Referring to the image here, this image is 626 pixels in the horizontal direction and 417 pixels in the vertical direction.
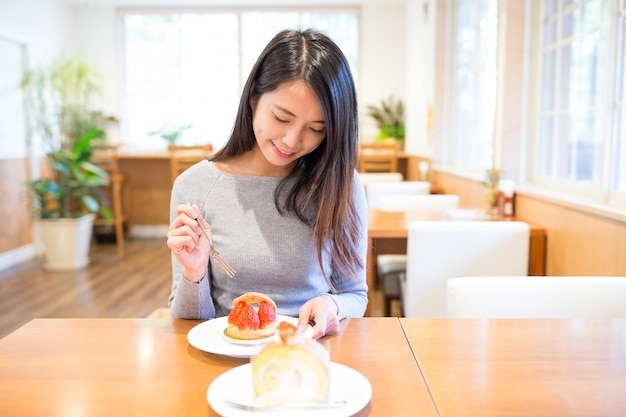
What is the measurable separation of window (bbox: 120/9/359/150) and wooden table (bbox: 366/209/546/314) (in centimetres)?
448

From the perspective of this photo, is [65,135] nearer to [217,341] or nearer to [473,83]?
[473,83]

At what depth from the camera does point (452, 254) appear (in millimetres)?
2117

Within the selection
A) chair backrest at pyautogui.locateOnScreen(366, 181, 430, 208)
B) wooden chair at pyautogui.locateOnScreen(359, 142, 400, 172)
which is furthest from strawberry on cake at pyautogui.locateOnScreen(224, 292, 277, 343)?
wooden chair at pyautogui.locateOnScreen(359, 142, 400, 172)

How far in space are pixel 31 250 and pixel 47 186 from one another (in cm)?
114

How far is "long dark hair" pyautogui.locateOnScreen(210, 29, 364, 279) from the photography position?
3.76 ft

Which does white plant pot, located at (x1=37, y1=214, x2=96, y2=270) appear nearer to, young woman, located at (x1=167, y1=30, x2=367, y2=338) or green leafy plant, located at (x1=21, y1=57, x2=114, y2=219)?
green leafy plant, located at (x1=21, y1=57, x2=114, y2=219)

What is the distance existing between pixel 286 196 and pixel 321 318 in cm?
40

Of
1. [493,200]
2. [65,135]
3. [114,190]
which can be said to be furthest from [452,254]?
[114,190]

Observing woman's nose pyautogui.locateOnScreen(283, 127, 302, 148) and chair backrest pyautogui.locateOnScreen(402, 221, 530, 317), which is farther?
chair backrest pyautogui.locateOnScreen(402, 221, 530, 317)

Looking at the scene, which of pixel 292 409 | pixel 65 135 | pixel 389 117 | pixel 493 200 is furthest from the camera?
pixel 389 117

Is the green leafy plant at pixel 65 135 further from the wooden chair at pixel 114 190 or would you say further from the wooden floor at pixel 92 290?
the wooden floor at pixel 92 290

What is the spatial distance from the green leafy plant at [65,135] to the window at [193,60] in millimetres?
748

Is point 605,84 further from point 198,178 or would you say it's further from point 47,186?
point 47,186

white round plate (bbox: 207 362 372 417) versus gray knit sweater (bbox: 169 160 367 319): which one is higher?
gray knit sweater (bbox: 169 160 367 319)
